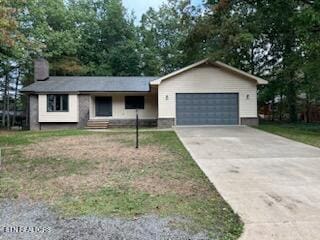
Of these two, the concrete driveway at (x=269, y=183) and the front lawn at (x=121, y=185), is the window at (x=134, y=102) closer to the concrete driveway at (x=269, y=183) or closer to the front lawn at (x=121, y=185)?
the concrete driveway at (x=269, y=183)

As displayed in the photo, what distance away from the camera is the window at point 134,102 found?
982 inches

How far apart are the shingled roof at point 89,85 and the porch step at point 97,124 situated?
1981 mm

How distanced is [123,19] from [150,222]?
37344 millimetres

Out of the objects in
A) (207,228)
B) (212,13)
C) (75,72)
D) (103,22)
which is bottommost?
(207,228)

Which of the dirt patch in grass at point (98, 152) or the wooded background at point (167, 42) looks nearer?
the dirt patch in grass at point (98, 152)

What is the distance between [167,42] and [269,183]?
36.0 metres

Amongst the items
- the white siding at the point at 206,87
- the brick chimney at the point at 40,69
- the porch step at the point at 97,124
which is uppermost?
the brick chimney at the point at 40,69

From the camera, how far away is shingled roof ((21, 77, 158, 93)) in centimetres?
2353

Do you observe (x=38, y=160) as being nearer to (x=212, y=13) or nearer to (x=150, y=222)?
(x=150, y=222)

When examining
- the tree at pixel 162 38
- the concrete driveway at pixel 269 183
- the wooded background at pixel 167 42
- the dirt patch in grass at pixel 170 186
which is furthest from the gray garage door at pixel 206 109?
the dirt patch in grass at pixel 170 186

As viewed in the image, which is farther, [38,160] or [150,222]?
[38,160]

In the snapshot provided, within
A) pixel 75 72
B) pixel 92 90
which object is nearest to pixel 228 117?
pixel 92 90

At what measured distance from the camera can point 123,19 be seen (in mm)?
39906

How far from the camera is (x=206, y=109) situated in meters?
21.8
